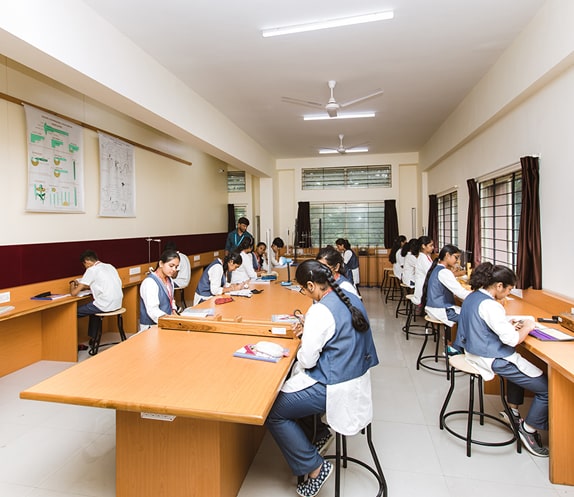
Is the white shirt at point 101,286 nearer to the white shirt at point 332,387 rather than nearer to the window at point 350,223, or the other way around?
the white shirt at point 332,387

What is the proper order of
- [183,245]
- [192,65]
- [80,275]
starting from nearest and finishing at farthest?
[192,65] → [80,275] → [183,245]

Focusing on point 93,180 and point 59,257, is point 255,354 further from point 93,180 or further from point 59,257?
point 93,180

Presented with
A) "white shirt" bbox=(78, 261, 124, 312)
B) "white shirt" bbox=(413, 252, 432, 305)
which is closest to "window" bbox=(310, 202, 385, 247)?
"white shirt" bbox=(413, 252, 432, 305)

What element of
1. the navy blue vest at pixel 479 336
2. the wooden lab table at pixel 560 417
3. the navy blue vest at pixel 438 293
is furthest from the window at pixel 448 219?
the wooden lab table at pixel 560 417

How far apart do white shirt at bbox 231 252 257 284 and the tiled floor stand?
237cm

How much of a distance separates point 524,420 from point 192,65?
415 cm

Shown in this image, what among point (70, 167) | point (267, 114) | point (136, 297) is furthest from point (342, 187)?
point (70, 167)

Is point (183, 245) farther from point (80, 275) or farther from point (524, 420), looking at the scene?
point (524, 420)

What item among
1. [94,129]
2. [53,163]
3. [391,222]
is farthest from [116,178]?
[391,222]

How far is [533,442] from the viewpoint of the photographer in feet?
7.76

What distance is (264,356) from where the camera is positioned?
1997 millimetres

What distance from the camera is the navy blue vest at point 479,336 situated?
2.33 meters

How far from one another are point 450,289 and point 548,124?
5.31ft

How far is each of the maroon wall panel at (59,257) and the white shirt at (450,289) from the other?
4.10 m
